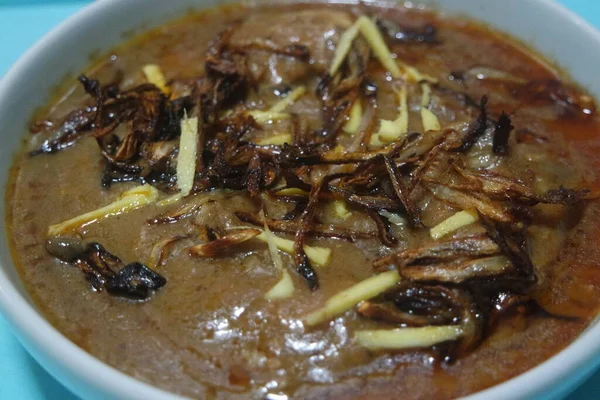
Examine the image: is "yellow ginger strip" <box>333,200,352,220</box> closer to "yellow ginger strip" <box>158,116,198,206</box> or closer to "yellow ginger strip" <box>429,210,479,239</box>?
"yellow ginger strip" <box>429,210,479,239</box>

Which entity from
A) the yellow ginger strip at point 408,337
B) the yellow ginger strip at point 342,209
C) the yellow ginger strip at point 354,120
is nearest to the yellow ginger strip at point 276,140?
the yellow ginger strip at point 354,120

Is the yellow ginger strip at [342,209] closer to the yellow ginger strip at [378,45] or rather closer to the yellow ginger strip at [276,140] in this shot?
the yellow ginger strip at [276,140]

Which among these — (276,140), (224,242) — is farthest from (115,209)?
(276,140)

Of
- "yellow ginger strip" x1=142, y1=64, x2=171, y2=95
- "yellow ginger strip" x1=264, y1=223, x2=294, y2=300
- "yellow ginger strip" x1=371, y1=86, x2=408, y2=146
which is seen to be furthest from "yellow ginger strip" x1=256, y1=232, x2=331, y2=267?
"yellow ginger strip" x1=142, y1=64, x2=171, y2=95

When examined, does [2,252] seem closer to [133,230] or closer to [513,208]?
[133,230]

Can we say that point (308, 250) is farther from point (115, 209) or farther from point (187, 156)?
point (115, 209)

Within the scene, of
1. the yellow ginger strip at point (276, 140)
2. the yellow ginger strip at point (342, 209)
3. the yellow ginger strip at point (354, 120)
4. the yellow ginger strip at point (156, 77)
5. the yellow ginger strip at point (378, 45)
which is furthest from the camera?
the yellow ginger strip at point (378, 45)

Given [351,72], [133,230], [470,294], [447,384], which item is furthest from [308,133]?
[447,384]
